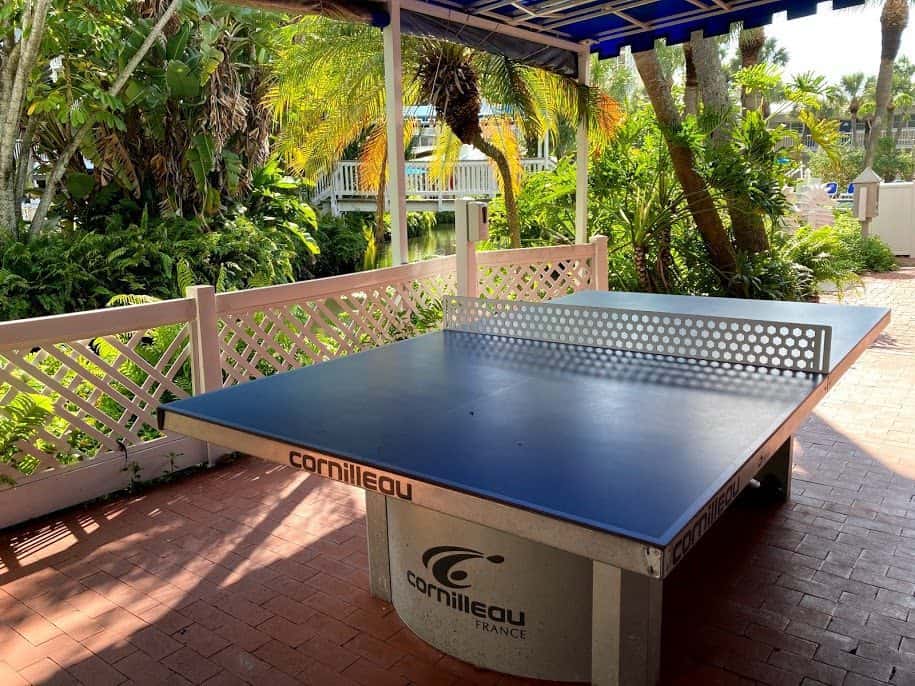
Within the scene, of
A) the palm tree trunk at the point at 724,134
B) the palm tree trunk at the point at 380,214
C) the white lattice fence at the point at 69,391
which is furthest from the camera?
the palm tree trunk at the point at 380,214

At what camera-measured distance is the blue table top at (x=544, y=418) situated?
1.87m

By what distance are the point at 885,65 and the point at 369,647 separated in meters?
30.3

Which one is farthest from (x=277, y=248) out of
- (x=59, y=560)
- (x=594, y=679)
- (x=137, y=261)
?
(x=594, y=679)

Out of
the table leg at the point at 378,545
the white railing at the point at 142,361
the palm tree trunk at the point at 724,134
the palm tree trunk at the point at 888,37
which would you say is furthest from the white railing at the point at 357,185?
the table leg at the point at 378,545

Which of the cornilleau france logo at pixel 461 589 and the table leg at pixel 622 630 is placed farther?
the cornilleau france logo at pixel 461 589

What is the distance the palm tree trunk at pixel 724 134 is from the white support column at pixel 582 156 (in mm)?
1264

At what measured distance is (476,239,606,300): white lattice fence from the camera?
24.4 feet

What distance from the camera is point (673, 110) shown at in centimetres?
1050

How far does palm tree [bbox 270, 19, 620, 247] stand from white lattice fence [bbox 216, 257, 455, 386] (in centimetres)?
286

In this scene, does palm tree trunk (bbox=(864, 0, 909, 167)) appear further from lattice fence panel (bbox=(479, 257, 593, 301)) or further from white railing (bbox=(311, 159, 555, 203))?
lattice fence panel (bbox=(479, 257, 593, 301))

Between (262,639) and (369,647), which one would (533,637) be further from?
(262,639)

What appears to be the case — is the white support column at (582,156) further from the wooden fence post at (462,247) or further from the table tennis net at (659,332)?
the table tennis net at (659,332)

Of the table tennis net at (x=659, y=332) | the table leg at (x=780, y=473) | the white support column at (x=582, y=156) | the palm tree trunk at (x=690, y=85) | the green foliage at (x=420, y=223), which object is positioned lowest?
the table leg at (x=780, y=473)

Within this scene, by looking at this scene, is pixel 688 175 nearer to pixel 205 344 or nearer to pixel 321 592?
pixel 205 344
